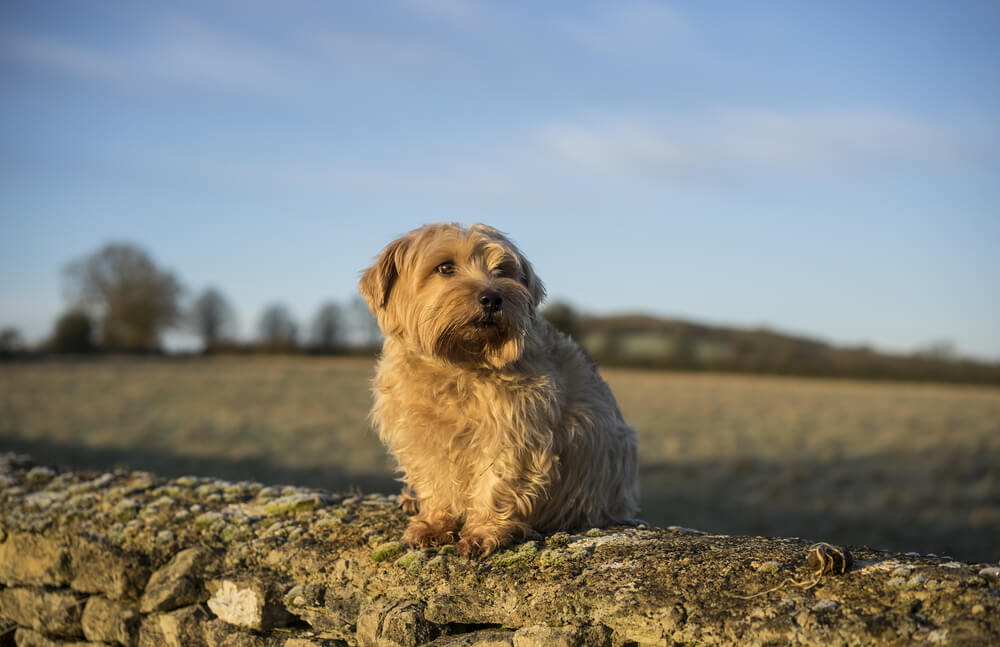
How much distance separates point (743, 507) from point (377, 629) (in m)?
16.4

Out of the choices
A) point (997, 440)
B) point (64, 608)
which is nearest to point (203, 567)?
point (64, 608)

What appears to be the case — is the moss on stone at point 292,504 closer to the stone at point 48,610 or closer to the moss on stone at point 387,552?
the moss on stone at point 387,552

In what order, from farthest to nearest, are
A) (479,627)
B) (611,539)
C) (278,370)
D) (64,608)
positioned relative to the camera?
(278,370)
(64,608)
(611,539)
(479,627)

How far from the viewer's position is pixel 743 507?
736 inches

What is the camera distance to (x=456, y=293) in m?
4.19

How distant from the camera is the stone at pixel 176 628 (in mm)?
4629

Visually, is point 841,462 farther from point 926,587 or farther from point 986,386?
point 986,386

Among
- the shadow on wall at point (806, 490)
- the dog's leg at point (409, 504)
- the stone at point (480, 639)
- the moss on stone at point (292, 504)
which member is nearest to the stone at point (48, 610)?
the moss on stone at point (292, 504)

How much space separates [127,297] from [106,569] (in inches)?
2225

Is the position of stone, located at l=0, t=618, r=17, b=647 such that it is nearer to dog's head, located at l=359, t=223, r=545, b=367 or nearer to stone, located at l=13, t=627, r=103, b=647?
stone, located at l=13, t=627, r=103, b=647

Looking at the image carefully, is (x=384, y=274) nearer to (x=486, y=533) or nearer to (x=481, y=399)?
(x=481, y=399)

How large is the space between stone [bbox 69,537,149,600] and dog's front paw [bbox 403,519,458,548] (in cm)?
193

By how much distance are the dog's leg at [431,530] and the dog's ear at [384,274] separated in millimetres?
1297

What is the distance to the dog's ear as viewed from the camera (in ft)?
15.1
